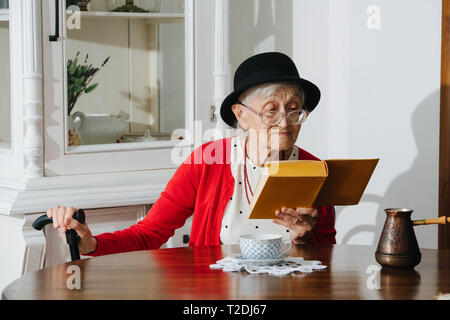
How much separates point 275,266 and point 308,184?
0.70ft

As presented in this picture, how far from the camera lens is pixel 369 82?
297 centimetres

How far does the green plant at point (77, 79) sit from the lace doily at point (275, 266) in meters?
1.09

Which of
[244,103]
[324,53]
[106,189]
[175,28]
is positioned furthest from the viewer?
[324,53]

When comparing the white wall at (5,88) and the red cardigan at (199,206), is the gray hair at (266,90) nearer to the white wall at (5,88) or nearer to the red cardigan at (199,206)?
the red cardigan at (199,206)

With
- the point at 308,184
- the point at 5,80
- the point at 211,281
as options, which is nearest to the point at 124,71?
the point at 5,80

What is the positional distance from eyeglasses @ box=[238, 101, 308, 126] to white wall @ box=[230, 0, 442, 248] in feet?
3.25

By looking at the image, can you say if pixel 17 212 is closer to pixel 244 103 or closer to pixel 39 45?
pixel 39 45

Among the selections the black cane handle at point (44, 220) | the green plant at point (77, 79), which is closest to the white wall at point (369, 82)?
the green plant at point (77, 79)

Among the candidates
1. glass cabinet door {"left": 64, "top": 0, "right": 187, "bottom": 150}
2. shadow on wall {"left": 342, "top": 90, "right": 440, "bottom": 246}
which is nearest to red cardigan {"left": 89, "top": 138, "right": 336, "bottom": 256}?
glass cabinet door {"left": 64, "top": 0, "right": 187, "bottom": 150}

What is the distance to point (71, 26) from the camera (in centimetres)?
249

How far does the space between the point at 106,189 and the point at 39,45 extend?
58 cm

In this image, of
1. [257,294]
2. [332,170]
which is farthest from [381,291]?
[332,170]

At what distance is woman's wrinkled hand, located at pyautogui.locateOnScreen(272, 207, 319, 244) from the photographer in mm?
1776

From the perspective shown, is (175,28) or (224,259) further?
(175,28)
